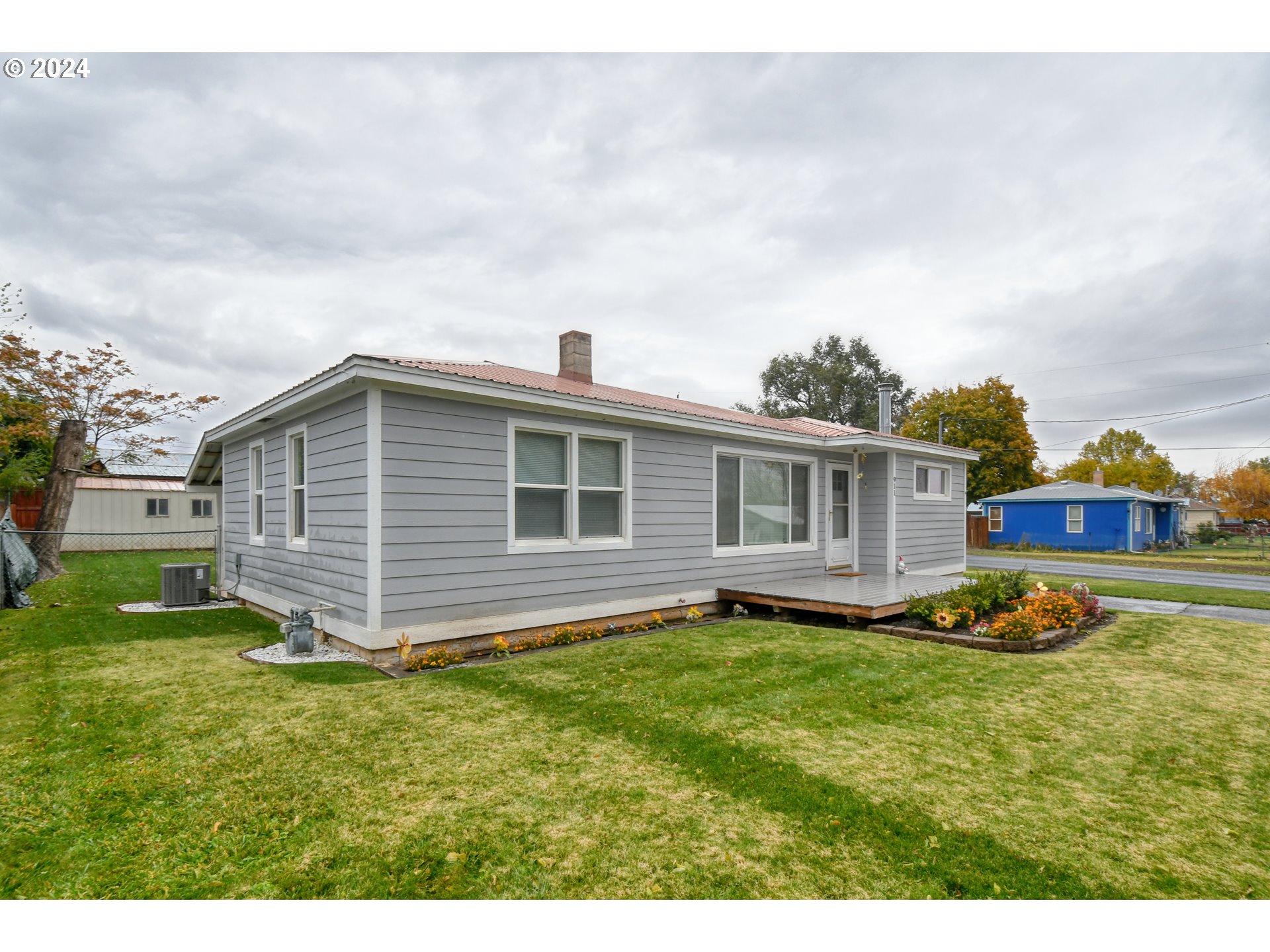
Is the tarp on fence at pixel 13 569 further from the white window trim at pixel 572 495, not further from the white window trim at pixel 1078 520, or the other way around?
the white window trim at pixel 1078 520

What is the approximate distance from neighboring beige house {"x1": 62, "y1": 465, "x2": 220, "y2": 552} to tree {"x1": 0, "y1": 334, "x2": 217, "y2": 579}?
127cm

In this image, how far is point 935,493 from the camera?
12.8m

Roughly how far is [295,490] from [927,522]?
37.0 ft

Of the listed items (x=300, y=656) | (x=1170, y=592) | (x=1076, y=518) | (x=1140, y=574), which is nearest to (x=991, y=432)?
(x=1076, y=518)

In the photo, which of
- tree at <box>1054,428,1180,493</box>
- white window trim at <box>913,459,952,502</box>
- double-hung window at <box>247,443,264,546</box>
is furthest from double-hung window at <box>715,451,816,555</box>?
tree at <box>1054,428,1180,493</box>

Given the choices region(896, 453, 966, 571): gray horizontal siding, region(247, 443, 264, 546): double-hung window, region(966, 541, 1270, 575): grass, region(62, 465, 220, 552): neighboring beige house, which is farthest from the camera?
region(62, 465, 220, 552): neighboring beige house

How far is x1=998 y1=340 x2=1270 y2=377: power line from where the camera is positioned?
25.2m

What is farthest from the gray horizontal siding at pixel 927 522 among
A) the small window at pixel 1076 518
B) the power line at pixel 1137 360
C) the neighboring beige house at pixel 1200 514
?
the neighboring beige house at pixel 1200 514

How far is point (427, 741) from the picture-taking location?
389 cm

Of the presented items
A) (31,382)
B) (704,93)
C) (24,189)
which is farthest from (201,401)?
(704,93)

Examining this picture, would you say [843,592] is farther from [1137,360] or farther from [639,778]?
[1137,360]

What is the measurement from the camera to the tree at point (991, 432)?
33.0m

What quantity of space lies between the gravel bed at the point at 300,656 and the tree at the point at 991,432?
33.1 meters

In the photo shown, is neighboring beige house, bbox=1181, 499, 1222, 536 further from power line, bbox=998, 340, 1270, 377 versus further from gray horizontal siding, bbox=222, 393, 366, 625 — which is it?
gray horizontal siding, bbox=222, 393, 366, 625
